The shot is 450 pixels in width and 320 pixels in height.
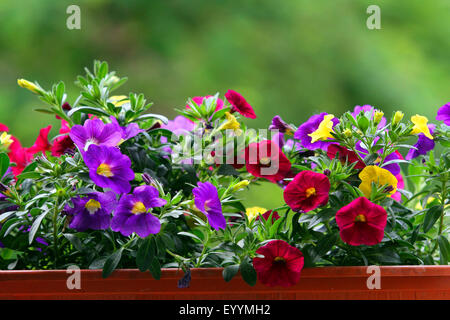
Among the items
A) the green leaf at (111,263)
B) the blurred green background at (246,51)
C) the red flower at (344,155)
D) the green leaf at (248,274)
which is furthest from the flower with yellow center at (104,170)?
the blurred green background at (246,51)

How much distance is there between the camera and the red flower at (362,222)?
66 cm

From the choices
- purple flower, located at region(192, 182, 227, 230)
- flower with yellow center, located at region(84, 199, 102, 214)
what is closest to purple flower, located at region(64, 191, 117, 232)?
flower with yellow center, located at region(84, 199, 102, 214)

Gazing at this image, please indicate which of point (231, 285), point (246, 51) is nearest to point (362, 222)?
point (231, 285)

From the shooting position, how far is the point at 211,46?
9.18ft

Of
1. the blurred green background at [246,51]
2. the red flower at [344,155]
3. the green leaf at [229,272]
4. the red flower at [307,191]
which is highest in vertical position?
the blurred green background at [246,51]

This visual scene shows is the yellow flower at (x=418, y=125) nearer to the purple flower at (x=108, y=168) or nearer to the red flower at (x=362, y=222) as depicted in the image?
the red flower at (x=362, y=222)

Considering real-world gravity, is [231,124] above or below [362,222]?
above

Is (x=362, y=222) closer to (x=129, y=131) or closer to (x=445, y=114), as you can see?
(x=445, y=114)

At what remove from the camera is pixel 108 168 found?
27.6 inches

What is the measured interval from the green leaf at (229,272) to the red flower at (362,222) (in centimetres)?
14

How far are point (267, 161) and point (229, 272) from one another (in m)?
0.21

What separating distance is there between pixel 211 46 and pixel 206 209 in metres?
2.20
